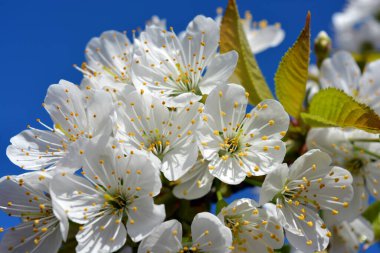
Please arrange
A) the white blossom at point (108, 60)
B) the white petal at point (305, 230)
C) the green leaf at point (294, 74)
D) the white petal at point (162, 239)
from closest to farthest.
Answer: the white petal at point (162, 239) → the white petal at point (305, 230) → the green leaf at point (294, 74) → the white blossom at point (108, 60)

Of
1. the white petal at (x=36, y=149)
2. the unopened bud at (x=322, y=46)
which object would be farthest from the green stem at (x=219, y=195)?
the unopened bud at (x=322, y=46)

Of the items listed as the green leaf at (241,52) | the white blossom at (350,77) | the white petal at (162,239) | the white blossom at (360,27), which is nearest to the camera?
the white petal at (162,239)

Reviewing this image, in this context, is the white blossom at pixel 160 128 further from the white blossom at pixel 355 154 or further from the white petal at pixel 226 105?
the white blossom at pixel 355 154

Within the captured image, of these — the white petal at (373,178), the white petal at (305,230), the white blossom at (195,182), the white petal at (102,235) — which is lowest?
the white petal at (373,178)

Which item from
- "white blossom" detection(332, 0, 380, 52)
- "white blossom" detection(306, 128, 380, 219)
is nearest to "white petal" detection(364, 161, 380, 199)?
"white blossom" detection(306, 128, 380, 219)

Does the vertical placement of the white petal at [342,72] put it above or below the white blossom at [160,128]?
below

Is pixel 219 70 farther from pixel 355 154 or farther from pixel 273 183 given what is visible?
pixel 355 154
